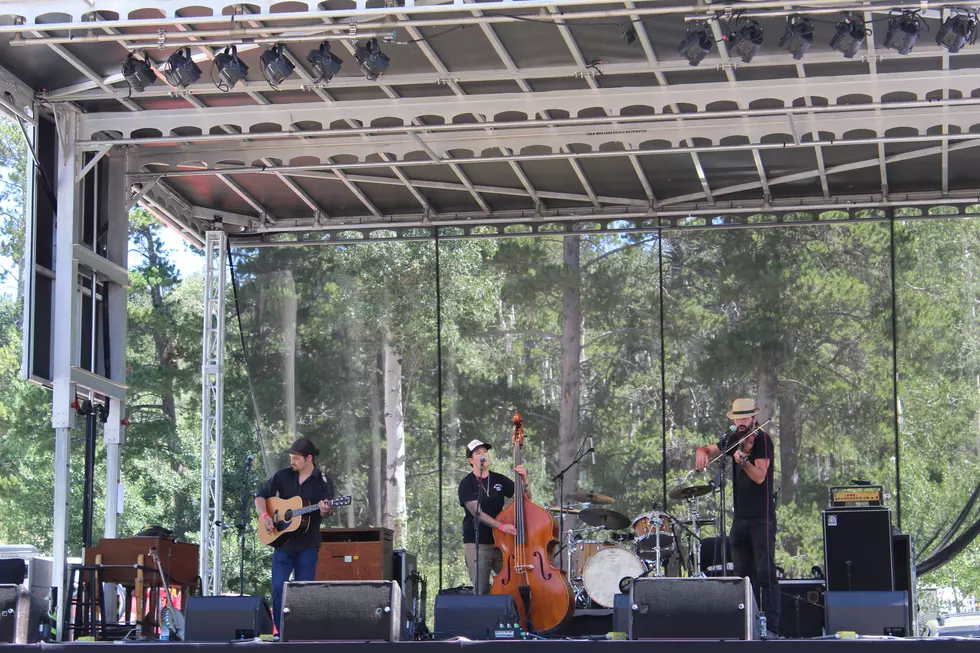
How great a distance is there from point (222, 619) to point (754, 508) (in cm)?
353

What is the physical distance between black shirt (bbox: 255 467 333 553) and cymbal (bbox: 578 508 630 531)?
7.75 feet

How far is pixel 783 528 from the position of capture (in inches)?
523

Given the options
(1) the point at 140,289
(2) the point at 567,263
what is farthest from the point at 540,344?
(1) the point at 140,289

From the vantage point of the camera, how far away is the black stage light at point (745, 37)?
336 inches

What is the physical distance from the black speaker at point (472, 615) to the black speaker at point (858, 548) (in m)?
3.37

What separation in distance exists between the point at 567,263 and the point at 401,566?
4232 millimetres

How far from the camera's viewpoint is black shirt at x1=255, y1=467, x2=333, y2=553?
30.2 ft

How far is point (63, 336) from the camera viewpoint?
32.7 ft

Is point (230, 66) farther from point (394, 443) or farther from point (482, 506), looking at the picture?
point (394, 443)

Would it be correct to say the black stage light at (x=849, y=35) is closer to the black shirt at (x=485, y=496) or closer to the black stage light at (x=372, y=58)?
the black stage light at (x=372, y=58)

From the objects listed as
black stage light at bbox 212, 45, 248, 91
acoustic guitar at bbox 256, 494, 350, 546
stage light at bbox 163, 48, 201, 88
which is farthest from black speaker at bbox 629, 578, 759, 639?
stage light at bbox 163, 48, 201, 88

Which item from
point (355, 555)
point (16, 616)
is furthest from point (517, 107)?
point (16, 616)

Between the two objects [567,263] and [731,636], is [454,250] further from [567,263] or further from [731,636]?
[731,636]

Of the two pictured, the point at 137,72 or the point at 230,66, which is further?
the point at 137,72
